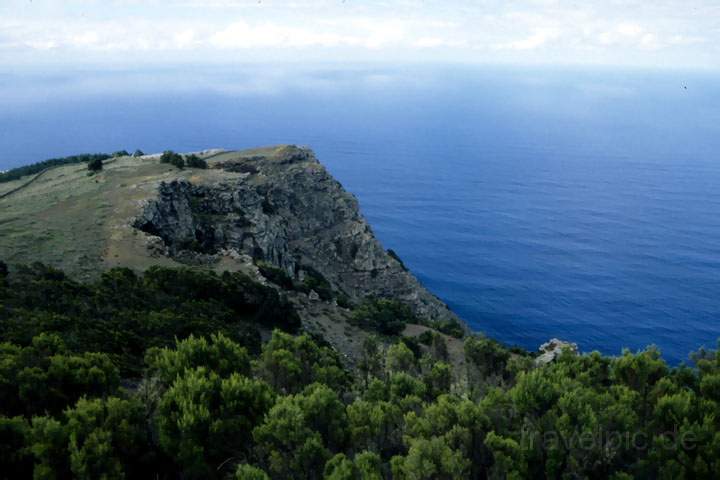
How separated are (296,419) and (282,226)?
59203mm

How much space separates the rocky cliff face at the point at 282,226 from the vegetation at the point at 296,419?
29941 mm

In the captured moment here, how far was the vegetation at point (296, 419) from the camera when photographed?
18.5 meters

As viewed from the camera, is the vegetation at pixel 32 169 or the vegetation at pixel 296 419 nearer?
the vegetation at pixel 296 419

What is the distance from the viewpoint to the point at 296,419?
19.9m

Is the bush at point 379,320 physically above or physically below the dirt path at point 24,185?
below

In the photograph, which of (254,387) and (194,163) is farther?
(194,163)

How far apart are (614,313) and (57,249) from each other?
281ft

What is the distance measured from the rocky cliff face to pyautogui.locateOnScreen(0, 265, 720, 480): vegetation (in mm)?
29941

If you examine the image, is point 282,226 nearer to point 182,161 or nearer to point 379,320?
point 182,161

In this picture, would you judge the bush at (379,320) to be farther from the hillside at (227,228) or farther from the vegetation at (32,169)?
the vegetation at (32,169)

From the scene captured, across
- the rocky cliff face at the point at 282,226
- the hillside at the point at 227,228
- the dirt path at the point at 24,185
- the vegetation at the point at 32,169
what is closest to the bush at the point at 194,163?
the hillside at the point at 227,228

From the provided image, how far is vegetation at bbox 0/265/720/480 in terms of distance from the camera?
1848 centimetres

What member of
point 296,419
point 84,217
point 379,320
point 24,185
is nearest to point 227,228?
point 84,217

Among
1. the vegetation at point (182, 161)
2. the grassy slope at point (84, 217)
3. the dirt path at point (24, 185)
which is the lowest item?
the grassy slope at point (84, 217)
